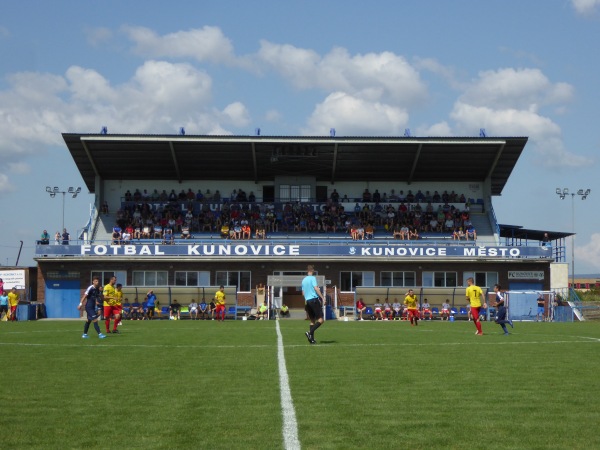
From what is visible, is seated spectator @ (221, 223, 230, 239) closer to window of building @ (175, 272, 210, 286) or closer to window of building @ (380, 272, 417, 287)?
window of building @ (175, 272, 210, 286)

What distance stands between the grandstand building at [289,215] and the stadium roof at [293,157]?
0.14 metres

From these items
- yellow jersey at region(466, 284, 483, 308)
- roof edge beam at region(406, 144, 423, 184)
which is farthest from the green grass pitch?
roof edge beam at region(406, 144, 423, 184)

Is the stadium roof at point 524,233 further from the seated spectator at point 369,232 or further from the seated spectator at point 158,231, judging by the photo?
the seated spectator at point 158,231

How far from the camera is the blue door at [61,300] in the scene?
53812 mm

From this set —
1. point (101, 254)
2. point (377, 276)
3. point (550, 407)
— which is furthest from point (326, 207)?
point (550, 407)

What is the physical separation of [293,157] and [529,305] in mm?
20078

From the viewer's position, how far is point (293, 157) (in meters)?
59.2

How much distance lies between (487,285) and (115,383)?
149ft

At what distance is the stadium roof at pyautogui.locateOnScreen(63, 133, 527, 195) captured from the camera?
56781 mm

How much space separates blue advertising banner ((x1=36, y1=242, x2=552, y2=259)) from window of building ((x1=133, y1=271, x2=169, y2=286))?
1599 mm

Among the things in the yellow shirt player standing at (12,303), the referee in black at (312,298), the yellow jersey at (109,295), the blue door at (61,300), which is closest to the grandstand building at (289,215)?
the blue door at (61,300)

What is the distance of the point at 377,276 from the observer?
5466cm

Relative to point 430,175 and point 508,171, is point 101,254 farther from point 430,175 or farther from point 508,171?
point 508,171

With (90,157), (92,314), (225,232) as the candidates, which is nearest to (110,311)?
(92,314)
